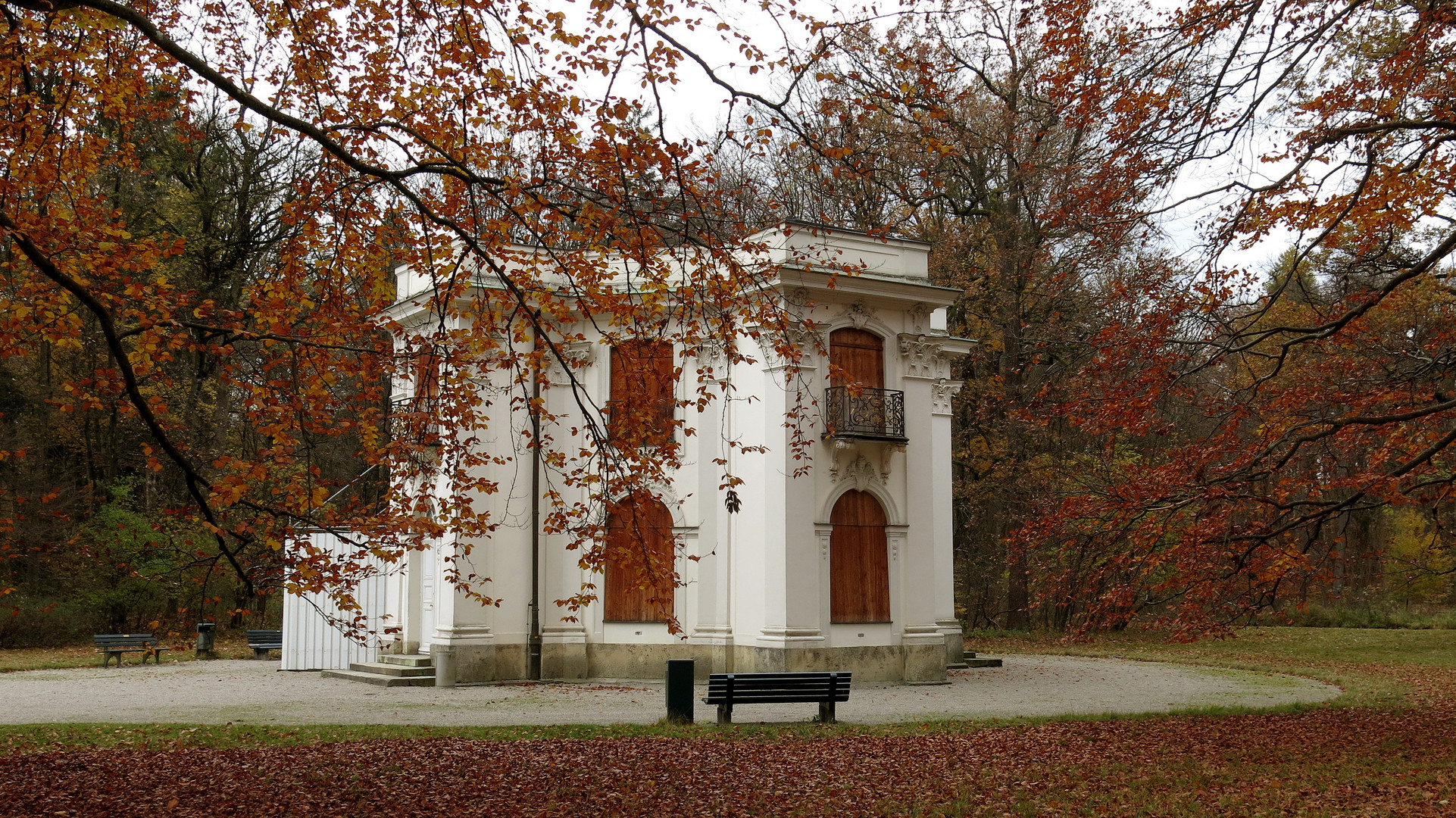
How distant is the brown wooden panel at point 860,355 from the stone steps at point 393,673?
868 cm

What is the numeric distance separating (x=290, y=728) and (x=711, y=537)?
8.74 metres

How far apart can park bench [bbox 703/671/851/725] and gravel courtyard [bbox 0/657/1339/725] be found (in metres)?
0.73

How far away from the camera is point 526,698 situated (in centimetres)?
1755

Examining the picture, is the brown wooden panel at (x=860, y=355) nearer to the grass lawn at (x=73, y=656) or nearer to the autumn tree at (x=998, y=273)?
the autumn tree at (x=998, y=273)

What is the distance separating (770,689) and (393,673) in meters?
9.14

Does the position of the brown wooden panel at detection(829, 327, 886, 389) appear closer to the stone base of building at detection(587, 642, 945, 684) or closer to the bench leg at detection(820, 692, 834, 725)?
the stone base of building at detection(587, 642, 945, 684)

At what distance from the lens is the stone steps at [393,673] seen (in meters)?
19.7

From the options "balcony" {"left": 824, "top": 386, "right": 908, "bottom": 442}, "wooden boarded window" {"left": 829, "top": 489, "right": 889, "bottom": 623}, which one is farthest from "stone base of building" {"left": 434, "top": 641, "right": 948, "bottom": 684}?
"balcony" {"left": 824, "top": 386, "right": 908, "bottom": 442}

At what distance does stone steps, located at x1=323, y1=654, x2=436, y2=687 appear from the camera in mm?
19734

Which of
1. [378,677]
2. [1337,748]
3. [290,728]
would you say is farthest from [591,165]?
[378,677]

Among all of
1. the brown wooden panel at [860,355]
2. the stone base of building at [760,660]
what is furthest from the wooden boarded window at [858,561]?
the brown wooden panel at [860,355]

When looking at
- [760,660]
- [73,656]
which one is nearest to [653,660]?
[760,660]

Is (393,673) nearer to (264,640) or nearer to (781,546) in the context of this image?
(264,640)

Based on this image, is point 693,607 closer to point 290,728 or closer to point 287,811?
point 290,728
